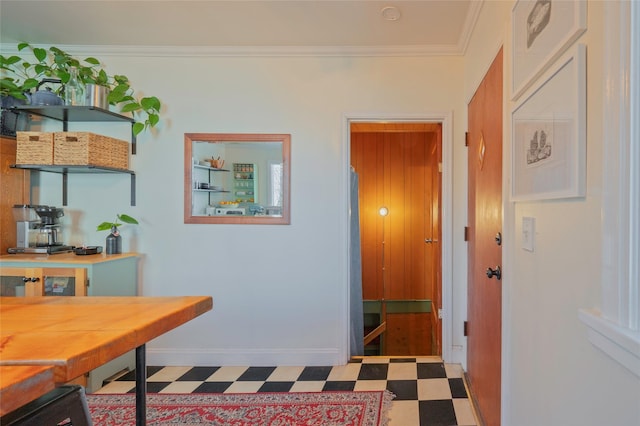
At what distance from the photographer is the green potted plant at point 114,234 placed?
2.43 meters

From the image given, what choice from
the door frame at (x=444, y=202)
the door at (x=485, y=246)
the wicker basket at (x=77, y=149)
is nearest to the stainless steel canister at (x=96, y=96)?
the wicker basket at (x=77, y=149)

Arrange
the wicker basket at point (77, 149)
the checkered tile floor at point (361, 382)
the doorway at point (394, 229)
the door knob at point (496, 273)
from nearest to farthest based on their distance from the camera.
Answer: the door knob at point (496, 273)
the checkered tile floor at point (361, 382)
the wicker basket at point (77, 149)
the doorway at point (394, 229)

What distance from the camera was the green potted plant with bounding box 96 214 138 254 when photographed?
243 centimetres

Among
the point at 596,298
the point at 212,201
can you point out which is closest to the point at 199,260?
the point at 212,201

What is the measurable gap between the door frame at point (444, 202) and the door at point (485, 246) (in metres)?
0.24

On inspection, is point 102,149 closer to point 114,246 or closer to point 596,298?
point 114,246

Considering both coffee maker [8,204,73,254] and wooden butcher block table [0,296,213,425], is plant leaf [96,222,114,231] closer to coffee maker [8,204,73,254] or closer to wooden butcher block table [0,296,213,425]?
coffee maker [8,204,73,254]

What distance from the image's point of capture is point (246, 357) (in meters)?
2.56

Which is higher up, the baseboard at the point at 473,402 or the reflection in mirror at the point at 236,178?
the reflection in mirror at the point at 236,178

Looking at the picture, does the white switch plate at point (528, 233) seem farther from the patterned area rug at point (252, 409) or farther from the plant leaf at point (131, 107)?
→ the plant leaf at point (131, 107)

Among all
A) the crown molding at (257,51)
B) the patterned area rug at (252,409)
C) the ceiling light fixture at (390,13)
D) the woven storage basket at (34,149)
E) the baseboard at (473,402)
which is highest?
the ceiling light fixture at (390,13)

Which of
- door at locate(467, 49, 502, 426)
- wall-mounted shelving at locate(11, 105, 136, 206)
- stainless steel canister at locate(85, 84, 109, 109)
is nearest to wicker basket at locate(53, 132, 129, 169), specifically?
wall-mounted shelving at locate(11, 105, 136, 206)

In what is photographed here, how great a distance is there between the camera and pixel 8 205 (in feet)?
7.91

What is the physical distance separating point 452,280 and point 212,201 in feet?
6.26
